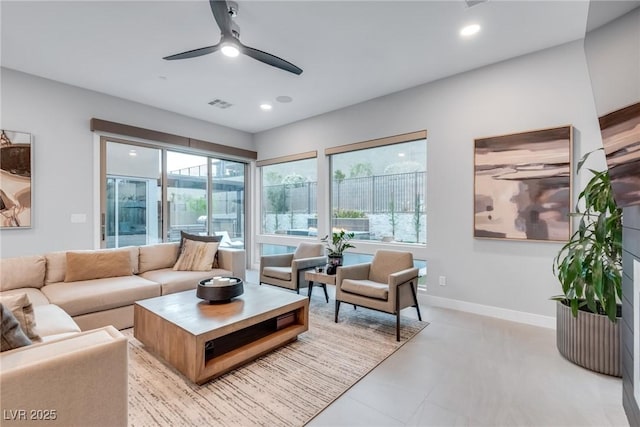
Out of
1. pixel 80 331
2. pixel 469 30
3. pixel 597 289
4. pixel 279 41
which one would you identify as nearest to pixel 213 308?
pixel 80 331

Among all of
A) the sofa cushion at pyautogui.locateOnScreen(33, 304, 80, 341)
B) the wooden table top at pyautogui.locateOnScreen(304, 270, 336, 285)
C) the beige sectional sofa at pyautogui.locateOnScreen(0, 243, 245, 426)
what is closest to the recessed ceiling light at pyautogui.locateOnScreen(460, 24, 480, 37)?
the wooden table top at pyautogui.locateOnScreen(304, 270, 336, 285)

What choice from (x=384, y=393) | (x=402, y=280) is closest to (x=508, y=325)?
(x=402, y=280)

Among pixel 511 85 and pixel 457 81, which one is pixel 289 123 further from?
pixel 511 85

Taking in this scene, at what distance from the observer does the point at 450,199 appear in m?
3.71

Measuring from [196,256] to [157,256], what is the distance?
518 mm

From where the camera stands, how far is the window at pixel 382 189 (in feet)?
13.5

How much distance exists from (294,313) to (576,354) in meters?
2.32

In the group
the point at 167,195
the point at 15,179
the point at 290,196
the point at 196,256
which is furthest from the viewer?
the point at 290,196

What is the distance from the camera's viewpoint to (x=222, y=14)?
2.20 metres

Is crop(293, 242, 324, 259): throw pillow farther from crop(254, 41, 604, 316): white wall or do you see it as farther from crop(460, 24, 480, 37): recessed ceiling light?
crop(460, 24, 480, 37): recessed ceiling light

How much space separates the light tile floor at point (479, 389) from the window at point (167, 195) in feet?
13.7

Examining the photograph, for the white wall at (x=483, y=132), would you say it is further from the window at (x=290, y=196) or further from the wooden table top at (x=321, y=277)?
the window at (x=290, y=196)

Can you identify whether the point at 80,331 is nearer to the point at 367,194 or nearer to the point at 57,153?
the point at 57,153

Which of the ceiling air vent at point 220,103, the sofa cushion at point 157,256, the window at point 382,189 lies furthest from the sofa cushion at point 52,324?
the window at point 382,189
